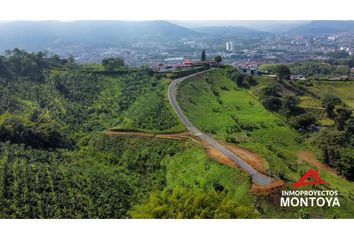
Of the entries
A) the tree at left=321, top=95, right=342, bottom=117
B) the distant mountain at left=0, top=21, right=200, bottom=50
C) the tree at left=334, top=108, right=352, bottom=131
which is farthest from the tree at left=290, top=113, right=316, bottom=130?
the distant mountain at left=0, top=21, right=200, bottom=50

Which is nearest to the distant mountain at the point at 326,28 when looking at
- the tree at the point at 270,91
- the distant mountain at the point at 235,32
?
the distant mountain at the point at 235,32

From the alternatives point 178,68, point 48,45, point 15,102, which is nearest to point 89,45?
point 48,45

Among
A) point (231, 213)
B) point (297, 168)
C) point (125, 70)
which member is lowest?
point (297, 168)

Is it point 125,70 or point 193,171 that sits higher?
point 125,70

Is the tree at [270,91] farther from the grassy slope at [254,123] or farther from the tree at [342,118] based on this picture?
the tree at [342,118]

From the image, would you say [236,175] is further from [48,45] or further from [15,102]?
[48,45]

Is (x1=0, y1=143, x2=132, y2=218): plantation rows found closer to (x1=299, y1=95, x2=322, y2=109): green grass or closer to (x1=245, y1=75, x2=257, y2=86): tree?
(x1=299, y1=95, x2=322, y2=109): green grass

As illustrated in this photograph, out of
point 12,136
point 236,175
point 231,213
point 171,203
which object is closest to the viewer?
point 231,213
